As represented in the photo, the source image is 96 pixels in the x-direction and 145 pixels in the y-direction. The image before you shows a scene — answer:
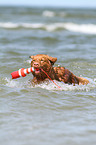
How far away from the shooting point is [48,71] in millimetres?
6734

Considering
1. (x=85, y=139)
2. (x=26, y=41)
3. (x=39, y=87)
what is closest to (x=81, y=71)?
(x=39, y=87)

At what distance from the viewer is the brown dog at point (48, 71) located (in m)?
6.52

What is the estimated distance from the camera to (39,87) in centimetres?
707

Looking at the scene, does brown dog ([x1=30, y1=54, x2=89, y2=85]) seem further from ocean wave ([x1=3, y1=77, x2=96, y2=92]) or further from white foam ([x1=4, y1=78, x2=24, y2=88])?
white foam ([x1=4, y1=78, x2=24, y2=88])

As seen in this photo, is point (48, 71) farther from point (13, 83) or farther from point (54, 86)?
point (13, 83)

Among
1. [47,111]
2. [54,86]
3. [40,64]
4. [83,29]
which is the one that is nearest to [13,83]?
[54,86]

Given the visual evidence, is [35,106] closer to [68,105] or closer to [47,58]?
[68,105]

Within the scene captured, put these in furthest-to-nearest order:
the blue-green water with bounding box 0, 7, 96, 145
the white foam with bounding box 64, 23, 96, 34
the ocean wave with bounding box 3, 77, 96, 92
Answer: the white foam with bounding box 64, 23, 96, 34
the ocean wave with bounding box 3, 77, 96, 92
the blue-green water with bounding box 0, 7, 96, 145

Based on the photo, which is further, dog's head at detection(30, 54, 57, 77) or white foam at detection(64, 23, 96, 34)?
white foam at detection(64, 23, 96, 34)

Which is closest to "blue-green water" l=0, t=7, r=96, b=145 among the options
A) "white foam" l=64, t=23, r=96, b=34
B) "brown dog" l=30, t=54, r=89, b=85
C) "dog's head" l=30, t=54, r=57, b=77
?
"brown dog" l=30, t=54, r=89, b=85

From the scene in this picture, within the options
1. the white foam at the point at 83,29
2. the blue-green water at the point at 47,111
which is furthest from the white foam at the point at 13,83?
the white foam at the point at 83,29

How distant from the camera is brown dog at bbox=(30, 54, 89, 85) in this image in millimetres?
6516

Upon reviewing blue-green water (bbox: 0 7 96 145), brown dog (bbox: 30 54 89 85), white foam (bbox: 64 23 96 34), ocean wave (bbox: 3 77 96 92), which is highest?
white foam (bbox: 64 23 96 34)

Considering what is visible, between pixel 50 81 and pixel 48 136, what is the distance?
8.57 feet
